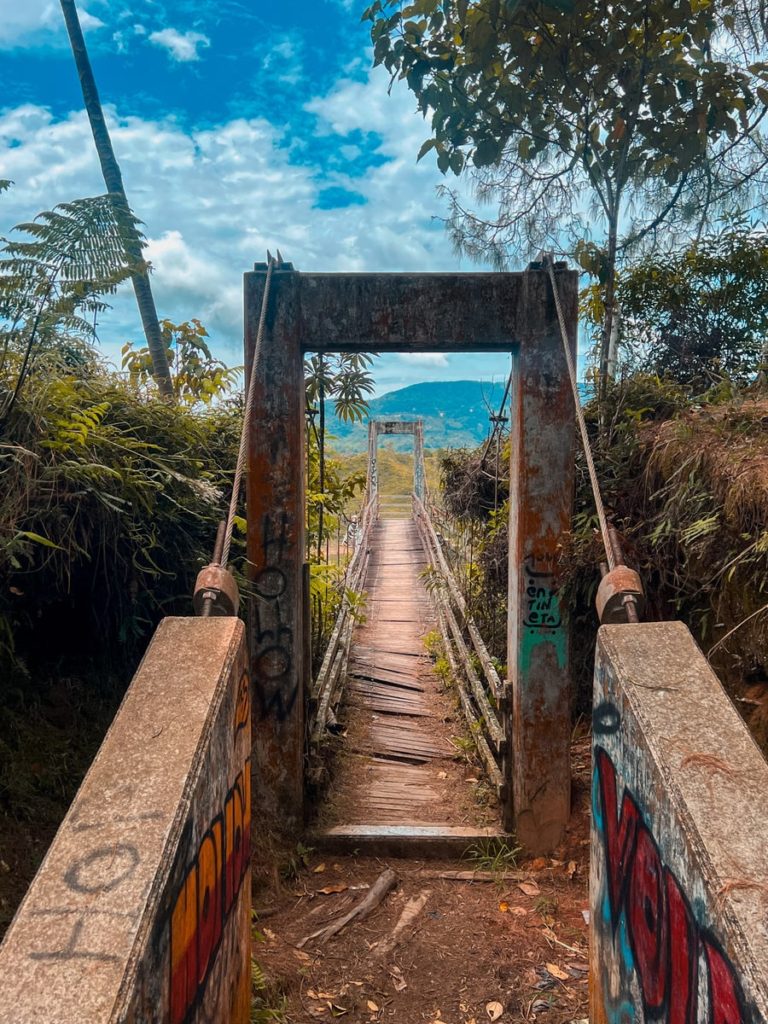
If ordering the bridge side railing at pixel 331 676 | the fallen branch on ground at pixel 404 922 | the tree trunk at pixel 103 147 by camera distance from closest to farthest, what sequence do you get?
the fallen branch on ground at pixel 404 922, the bridge side railing at pixel 331 676, the tree trunk at pixel 103 147

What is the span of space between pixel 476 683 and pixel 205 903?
3.44m

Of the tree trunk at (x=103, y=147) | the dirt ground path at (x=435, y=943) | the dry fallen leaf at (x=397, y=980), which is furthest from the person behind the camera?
the tree trunk at (x=103, y=147)

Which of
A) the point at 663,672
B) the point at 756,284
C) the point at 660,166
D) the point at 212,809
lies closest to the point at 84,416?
the point at 212,809

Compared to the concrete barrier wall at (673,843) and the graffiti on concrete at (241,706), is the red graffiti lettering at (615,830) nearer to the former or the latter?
the concrete barrier wall at (673,843)

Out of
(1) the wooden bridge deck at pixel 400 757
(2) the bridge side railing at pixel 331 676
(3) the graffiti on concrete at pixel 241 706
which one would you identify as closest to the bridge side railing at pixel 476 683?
(1) the wooden bridge deck at pixel 400 757

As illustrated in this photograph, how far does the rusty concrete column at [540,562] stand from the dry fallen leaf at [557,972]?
83 cm

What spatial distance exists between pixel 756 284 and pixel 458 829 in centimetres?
412

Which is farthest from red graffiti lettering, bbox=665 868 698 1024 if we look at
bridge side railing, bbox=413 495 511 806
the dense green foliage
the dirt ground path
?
the dense green foliage

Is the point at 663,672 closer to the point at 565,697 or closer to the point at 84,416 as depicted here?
the point at 565,697

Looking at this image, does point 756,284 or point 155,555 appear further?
point 756,284

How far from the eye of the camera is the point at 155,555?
2916mm

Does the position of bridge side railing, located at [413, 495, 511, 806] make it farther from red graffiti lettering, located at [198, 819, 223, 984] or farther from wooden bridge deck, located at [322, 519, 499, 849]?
red graffiti lettering, located at [198, 819, 223, 984]

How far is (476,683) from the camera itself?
4883 mm

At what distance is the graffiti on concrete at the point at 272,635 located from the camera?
3.50 metres
